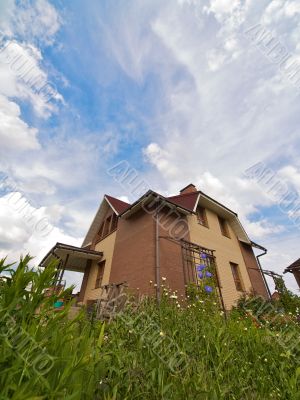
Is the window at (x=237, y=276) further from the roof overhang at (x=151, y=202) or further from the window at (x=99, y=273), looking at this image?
the window at (x=99, y=273)

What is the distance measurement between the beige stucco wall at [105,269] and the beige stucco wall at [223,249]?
400 cm

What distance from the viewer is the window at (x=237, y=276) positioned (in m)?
10.4

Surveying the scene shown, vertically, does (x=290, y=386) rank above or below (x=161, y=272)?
below

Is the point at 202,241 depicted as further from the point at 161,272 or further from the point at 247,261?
the point at 247,261

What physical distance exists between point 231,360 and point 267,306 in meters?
7.67

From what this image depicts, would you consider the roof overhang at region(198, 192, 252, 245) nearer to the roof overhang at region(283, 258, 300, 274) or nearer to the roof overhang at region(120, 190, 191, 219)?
the roof overhang at region(120, 190, 191, 219)

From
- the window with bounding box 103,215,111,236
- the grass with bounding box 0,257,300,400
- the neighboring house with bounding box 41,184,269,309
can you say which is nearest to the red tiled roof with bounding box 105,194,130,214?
the neighboring house with bounding box 41,184,269,309

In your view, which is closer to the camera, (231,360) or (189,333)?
(231,360)

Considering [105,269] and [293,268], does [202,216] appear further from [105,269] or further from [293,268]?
[293,268]

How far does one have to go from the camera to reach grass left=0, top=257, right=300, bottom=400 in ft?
2.65

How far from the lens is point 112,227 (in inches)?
446

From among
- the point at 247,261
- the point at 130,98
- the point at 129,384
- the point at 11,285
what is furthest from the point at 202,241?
the point at 11,285

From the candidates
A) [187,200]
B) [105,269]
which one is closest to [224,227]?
[187,200]

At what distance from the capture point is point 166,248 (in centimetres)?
783
